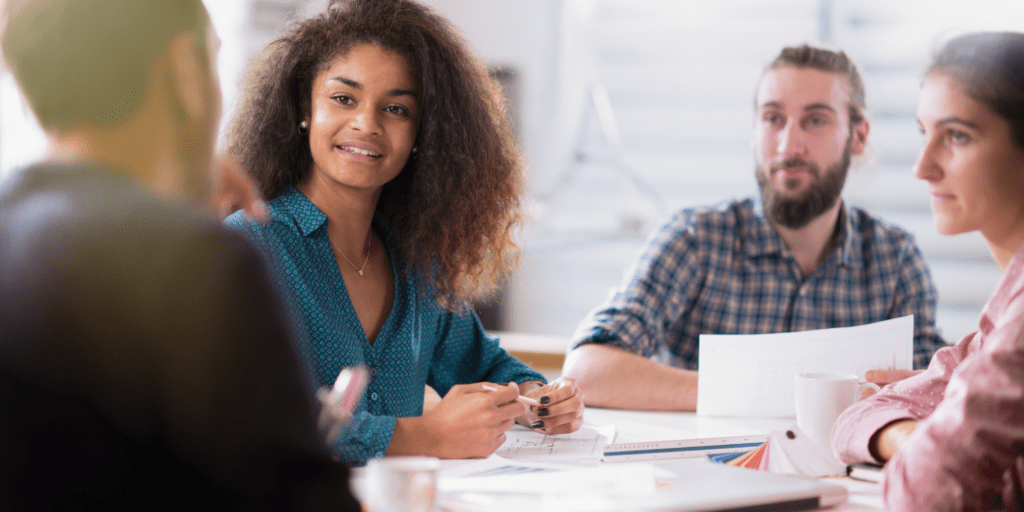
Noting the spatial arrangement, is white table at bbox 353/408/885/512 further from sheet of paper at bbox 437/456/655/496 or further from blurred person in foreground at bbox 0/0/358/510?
blurred person in foreground at bbox 0/0/358/510

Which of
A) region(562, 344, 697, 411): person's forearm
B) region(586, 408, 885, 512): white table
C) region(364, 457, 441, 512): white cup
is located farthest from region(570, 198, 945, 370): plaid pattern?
region(364, 457, 441, 512): white cup

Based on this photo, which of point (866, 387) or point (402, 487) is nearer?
point (402, 487)

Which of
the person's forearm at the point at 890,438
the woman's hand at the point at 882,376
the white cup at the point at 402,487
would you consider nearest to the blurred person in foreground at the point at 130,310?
the white cup at the point at 402,487

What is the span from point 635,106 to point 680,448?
2.59 m

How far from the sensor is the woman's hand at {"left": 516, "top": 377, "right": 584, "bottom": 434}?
136 cm

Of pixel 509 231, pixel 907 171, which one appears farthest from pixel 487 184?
pixel 907 171

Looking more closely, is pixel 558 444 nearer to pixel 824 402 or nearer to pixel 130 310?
pixel 824 402

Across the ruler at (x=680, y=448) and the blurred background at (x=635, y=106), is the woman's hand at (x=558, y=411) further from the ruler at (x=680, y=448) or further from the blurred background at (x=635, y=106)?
the blurred background at (x=635, y=106)

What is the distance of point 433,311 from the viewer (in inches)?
65.6

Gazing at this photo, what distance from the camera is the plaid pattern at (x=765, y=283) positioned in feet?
6.75

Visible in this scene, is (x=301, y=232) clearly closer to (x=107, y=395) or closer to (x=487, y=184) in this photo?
(x=487, y=184)

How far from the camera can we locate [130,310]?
0.54m

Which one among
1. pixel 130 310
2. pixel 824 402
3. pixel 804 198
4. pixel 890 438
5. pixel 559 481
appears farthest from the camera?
pixel 804 198

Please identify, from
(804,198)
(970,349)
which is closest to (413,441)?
(970,349)
